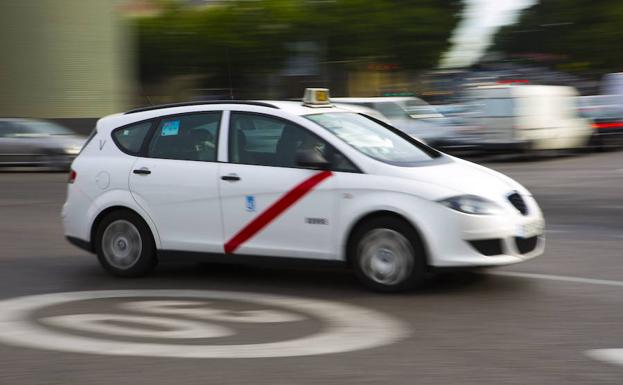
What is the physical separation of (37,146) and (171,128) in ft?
57.0

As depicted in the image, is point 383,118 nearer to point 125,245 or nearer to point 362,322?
point 125,245

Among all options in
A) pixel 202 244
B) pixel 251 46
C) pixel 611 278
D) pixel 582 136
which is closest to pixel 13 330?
pixel 202 244

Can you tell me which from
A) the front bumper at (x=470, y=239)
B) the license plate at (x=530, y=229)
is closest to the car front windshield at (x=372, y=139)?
the front bumper at (x=470, y=239)

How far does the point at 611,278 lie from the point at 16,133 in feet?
64.3

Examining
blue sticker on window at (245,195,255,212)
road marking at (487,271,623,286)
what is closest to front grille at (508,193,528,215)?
road marking at (487,271,623,286)

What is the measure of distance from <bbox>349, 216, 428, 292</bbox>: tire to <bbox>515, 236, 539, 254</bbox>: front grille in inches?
28.7

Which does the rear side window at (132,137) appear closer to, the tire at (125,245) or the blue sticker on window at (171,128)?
the blue sticker on window at (171,128)

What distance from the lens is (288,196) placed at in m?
8.16

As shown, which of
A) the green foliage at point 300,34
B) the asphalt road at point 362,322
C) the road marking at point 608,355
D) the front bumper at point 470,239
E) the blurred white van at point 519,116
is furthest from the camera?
the green foliage at point 300,34

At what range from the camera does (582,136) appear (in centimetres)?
2630

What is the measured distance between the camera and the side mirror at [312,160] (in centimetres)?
805

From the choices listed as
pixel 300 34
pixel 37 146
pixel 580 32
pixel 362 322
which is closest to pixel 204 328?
pixel 362 322

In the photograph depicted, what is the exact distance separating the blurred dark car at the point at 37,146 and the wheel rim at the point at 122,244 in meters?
16.5

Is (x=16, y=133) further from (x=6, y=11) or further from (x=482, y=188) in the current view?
(x=482, y=188)
